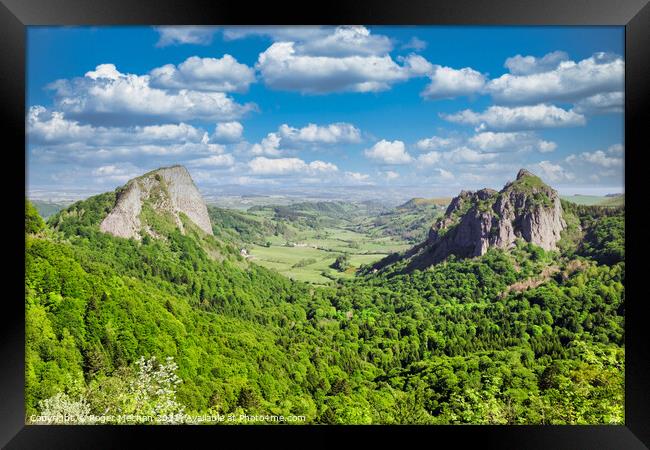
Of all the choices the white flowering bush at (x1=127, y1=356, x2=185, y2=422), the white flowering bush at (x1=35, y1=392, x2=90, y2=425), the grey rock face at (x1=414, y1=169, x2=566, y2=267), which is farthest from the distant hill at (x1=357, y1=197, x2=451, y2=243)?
the white flowering bush at (x1=35, y1=392, x2=90, y2=425)

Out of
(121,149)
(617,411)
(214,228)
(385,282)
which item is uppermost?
(121,149)

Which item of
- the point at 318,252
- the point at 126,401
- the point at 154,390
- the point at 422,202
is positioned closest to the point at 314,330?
the point at 318,252

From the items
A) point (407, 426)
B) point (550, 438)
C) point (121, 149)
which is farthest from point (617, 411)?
point (121, 149)

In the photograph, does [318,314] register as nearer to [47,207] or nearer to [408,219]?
[408,219]

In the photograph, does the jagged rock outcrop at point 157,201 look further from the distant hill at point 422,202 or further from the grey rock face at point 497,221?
the grey rock face at point 497,221

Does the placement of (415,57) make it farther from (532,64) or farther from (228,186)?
(228,186)

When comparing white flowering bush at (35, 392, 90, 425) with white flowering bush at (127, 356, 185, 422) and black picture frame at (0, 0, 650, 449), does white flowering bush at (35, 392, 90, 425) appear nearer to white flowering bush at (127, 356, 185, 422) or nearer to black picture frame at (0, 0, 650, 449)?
white flowering bush at (127, 356, 185, 422)
